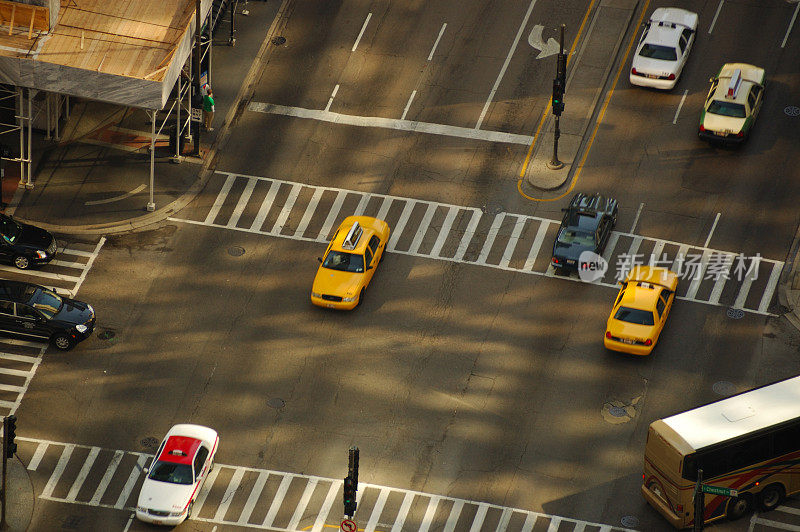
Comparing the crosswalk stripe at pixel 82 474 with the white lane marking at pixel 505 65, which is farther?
the white lane marking at pixel 505 65

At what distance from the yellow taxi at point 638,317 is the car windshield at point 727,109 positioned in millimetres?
10706

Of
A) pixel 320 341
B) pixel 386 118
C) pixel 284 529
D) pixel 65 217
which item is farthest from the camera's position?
pixel 386 118

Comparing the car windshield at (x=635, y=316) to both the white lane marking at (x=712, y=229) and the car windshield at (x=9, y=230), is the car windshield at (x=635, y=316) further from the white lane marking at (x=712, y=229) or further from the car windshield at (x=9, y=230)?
the car windshield at (x=9, y=230)

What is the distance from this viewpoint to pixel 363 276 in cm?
5769

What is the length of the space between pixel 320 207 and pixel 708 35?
794 inches

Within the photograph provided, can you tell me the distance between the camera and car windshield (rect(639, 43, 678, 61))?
6675 cm

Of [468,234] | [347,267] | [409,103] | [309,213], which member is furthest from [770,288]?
[309,213]

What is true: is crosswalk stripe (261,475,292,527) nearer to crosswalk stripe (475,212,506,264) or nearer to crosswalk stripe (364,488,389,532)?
crosswalk stripe (364,488,389,532)

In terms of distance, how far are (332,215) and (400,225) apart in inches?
110

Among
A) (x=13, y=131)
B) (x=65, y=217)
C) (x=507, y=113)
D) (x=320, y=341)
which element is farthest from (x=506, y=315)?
(x=13, y=131)

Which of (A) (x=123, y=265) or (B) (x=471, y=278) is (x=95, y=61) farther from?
(B) (x=471, y=278)

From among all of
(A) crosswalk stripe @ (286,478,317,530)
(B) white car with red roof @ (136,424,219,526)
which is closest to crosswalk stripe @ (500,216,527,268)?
(A) crosswalk stripe @ (286,478,317,530)

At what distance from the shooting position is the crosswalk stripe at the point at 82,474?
50594 millimetres

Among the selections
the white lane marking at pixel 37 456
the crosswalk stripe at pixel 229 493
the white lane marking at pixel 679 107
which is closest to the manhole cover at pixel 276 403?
the crosswalk stripe at pixel 229 493
